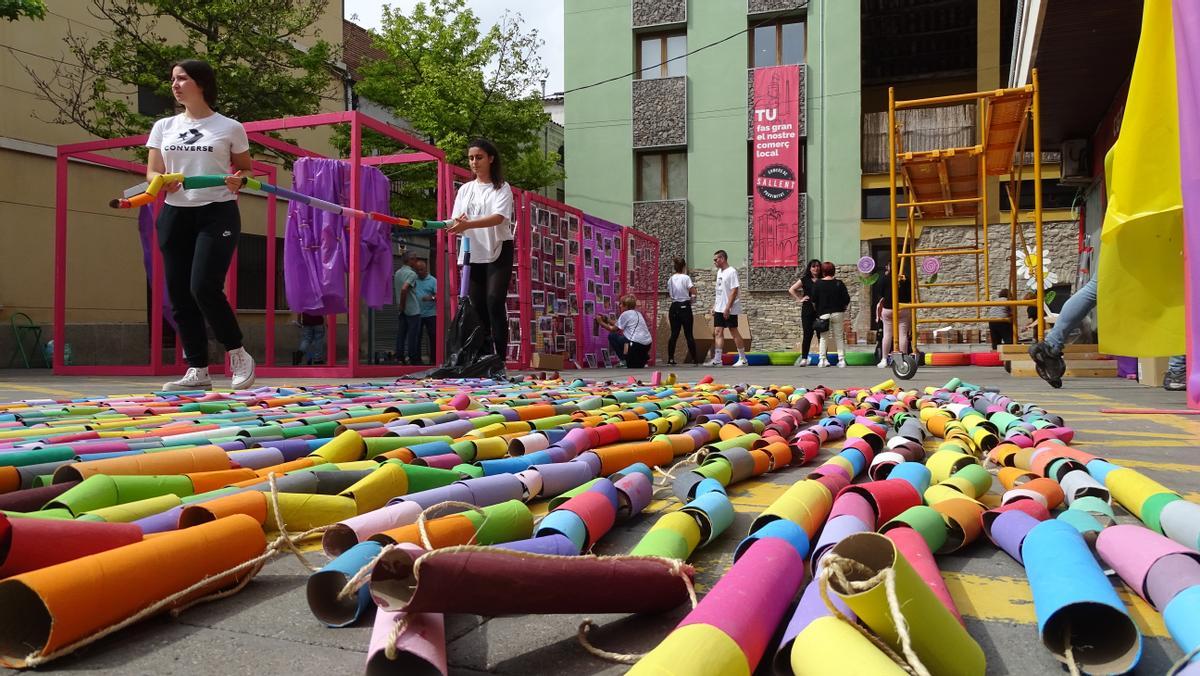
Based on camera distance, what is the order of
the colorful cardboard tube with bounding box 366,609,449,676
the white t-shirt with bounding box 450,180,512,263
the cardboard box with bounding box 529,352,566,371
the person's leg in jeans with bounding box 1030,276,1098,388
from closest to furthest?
the colorful cardboard tube with bounding box 366,609,449,676
the person's leg in jeans with bounding box 1030,276,1098,388
the white t-shirt with bounding box 450,180,512,263
the cardboard box with bounding box 529,352,566,371

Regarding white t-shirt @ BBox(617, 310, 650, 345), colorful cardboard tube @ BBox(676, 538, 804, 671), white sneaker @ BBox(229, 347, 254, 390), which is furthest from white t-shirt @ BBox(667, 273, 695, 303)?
colorful cardboard tube @ BBox(676, 538, 804, 671)

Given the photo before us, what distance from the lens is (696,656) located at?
89 centimetres

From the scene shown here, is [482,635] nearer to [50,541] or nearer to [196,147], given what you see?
[50,541]

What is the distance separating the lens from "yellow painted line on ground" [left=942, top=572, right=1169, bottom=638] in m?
1.24

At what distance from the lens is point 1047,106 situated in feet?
34.3

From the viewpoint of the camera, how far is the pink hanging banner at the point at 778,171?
20.8m

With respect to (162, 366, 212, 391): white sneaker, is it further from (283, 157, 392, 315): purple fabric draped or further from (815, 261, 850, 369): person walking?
(815, 261, 850, 369): person walking

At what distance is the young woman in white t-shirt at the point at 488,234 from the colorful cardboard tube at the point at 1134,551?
5.51 m

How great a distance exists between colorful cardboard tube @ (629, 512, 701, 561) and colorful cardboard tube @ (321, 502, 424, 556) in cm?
44

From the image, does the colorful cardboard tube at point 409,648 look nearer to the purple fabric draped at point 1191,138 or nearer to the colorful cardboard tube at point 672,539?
the colorful cardboard tube at point 672,539

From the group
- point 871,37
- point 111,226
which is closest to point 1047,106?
point 111,226

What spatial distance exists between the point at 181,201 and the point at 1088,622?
548 centimetres

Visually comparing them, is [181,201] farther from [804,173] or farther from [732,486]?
[804,173]

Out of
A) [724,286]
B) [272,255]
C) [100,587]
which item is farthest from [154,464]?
[724,286]
